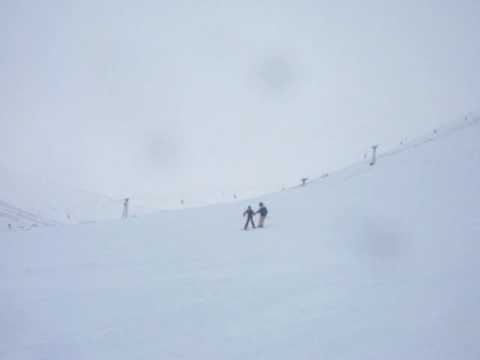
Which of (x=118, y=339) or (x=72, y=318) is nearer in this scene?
(x=118, y=339)

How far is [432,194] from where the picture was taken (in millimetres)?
17047

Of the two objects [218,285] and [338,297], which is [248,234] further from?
[338,297]

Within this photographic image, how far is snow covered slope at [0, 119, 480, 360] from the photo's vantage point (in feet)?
18.9

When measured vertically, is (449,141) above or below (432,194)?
above

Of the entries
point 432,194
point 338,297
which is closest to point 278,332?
point 338,297

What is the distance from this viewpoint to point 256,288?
8.13 meters

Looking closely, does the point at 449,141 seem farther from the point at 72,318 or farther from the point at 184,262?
the point at 72,318

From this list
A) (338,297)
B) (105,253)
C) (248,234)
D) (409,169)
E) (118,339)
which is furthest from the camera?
(409,169)

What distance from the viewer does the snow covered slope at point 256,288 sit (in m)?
5.76

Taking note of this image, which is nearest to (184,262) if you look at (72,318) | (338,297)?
(72,318)

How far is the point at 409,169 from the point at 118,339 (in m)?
22.1

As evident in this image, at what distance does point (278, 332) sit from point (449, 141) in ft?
87.1

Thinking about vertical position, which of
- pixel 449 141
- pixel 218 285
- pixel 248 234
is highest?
pixel 449 141

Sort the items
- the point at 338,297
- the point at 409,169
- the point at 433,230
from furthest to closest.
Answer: the point at 409,169
the point at 433,230
the point at 338,297
